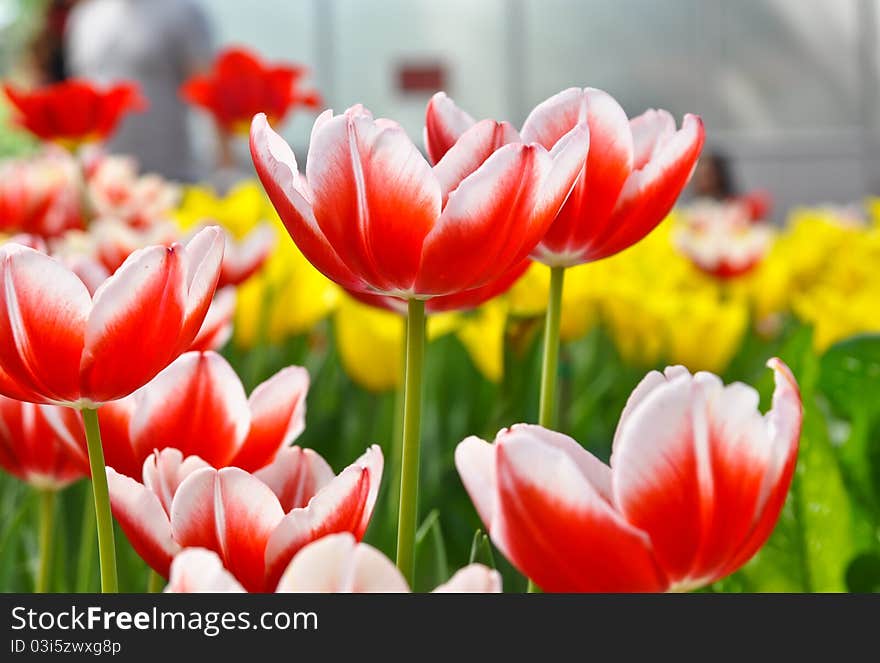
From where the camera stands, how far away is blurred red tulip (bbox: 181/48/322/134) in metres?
1.18

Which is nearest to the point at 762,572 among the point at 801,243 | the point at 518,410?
the point at 518,410

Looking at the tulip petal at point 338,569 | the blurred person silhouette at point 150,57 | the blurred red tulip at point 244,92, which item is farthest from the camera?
the blurred person silhouette at point 150,57

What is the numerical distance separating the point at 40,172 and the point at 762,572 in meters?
0.74

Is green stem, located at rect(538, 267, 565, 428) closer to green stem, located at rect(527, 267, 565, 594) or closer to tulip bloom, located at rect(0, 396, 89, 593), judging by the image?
green stem, located at rect(527, 267, 565, 594)

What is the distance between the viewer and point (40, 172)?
95cm

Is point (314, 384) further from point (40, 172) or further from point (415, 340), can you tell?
point (415, 340)

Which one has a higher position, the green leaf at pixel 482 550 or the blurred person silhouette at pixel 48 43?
the blurred person silhouette at pixel 48 43

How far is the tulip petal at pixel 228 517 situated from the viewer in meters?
0.20

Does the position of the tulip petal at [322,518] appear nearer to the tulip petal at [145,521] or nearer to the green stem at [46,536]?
the tulip petal at [145,521]

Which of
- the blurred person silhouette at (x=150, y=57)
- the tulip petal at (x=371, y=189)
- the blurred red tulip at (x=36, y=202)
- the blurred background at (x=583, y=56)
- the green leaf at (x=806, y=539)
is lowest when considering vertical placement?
the green leaf at (x=806, y=539)

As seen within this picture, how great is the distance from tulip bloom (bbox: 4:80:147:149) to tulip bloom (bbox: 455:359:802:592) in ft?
2.96

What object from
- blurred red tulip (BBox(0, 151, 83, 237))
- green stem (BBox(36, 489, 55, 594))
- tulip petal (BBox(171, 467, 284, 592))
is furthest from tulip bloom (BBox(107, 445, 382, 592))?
blurred red tulip (BBox(0, 151, 83, 237))

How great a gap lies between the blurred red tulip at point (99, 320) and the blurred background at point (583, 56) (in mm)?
6565

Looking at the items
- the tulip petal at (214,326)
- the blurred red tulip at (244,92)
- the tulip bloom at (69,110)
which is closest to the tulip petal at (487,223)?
the tulip petal at (214,326)
